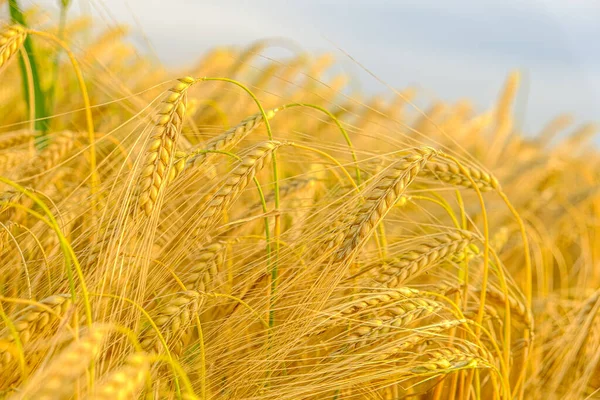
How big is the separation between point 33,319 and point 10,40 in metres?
0.74

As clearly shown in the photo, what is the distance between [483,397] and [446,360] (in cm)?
81

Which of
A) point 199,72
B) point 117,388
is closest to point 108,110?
point 199,72

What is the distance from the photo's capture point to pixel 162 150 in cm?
116

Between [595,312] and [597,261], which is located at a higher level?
[595,312]

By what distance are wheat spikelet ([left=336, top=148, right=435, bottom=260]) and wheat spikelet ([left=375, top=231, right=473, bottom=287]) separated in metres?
0.19

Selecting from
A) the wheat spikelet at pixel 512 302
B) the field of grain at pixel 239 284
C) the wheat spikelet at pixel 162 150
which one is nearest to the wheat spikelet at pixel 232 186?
the field of grain at pixel 239 284

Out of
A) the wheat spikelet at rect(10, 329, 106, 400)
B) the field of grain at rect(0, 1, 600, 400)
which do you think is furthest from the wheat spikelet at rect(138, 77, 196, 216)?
the wheat spikelet at rect(10, 329, 106, 400)

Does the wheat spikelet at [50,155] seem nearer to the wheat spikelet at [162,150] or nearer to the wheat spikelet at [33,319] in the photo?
the wheat spikelet at [162,150]

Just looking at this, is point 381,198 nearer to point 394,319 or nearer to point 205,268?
point 394,319

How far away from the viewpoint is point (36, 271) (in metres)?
1.41

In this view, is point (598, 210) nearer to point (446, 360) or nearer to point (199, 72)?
point (199, 72)

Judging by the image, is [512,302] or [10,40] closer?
[10,40]

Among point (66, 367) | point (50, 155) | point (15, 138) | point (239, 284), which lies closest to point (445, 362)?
point (239, 284)

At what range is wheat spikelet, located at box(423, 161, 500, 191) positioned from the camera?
1.45 meters
